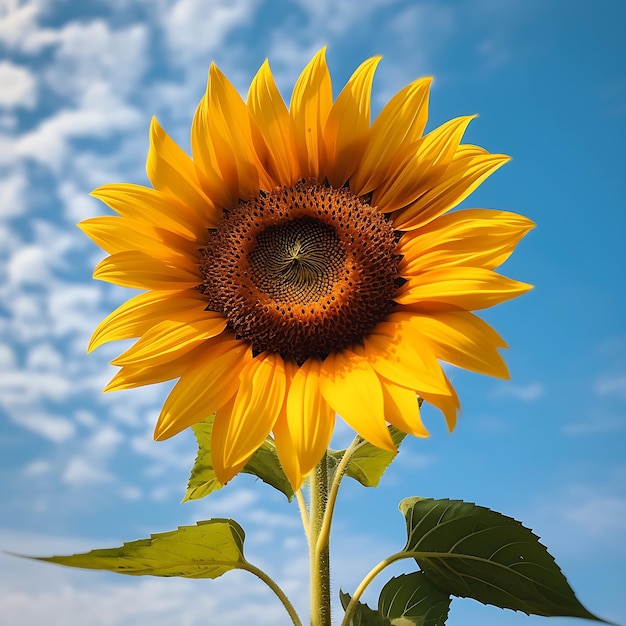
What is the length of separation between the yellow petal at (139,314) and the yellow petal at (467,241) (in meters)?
0.72

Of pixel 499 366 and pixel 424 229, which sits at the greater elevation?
pixel 424 229

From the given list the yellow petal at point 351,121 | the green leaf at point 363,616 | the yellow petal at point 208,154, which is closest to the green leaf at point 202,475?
the green leaf at point 363,616

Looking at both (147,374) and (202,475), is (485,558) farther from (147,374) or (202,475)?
(147,374)

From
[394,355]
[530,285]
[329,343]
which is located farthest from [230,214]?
[530,285]

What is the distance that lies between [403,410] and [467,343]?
0.88 ft

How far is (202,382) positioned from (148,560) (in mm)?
532

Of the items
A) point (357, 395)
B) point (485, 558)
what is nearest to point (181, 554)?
point (357, 395)

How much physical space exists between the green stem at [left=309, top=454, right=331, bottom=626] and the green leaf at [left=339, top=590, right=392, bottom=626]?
14cm

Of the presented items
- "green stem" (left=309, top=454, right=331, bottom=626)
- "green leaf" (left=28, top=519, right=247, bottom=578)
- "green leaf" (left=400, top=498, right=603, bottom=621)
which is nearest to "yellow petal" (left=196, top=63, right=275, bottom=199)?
"green stem" (left=309, top=454, right=331, bottom=626)

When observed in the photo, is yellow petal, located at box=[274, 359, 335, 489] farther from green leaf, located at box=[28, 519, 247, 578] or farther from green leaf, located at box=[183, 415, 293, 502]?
green leaf, located at box=[183, 415, 293, 502]

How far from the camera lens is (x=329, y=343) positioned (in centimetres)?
242

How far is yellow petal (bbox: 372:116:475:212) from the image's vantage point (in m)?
2.52

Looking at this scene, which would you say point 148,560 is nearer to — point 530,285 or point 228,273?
point 228,273

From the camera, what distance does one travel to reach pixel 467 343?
2.18m
